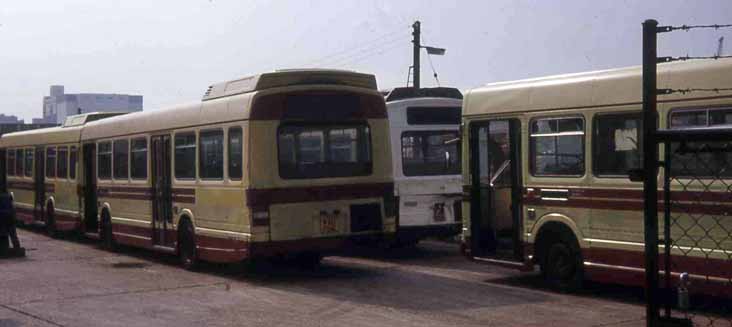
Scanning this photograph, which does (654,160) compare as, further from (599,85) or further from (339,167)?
(339,167)

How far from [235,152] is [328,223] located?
175cm

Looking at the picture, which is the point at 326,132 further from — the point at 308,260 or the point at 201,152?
the point at 308,260

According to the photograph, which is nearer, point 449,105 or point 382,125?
point 382,125

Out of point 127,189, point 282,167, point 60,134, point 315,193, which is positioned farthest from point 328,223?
point 60,134

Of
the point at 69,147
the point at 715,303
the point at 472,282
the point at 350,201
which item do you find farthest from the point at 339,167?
the point at 69,147

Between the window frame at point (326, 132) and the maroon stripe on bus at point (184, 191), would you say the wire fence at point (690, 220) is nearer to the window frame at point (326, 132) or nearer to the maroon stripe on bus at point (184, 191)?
the window frame at point (326, 132)

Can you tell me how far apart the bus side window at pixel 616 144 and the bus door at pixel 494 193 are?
1663 mm

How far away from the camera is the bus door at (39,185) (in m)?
26.8

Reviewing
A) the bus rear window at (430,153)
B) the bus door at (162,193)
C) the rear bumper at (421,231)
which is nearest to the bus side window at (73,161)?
the bus door at (162,193)

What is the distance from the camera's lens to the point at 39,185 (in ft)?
89.1

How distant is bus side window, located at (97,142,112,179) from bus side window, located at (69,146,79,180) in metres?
2.10

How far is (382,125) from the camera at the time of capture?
15.8 meters

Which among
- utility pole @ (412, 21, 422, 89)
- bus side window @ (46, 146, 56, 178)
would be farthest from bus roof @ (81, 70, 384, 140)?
utility pole @ (412, 21, 422, 89)

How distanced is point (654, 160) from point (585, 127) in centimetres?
835
